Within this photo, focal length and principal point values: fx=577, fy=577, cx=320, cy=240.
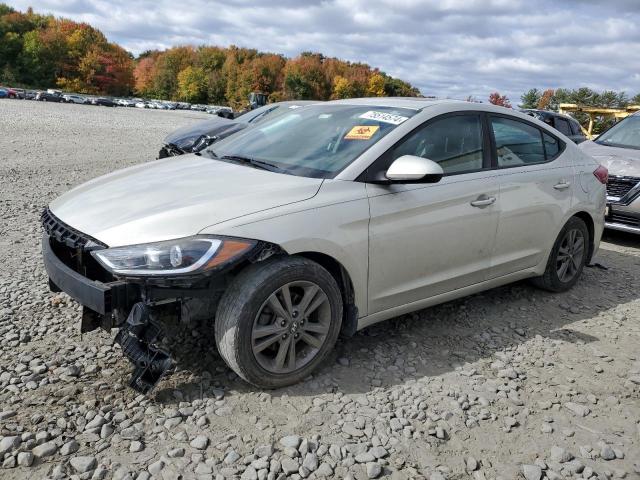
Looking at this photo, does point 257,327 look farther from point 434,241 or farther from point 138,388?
point 434,241

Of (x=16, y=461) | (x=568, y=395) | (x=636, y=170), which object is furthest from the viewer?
(x=636, y=170)

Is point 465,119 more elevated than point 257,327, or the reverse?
point 465,119

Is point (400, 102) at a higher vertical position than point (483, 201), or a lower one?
higher

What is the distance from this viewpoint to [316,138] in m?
3.94

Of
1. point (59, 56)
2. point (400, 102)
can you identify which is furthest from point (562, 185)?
point (59, 56)

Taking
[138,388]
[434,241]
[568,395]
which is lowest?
[568,395]

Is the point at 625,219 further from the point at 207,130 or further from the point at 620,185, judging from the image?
the point at 207,130

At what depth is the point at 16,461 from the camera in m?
2.57

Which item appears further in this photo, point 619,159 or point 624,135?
point 624,135

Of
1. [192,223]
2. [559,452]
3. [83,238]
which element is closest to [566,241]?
Answer: [559,452]

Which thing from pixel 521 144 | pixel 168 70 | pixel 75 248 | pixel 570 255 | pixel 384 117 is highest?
pixel 168 70

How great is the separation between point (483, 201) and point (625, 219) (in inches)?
156

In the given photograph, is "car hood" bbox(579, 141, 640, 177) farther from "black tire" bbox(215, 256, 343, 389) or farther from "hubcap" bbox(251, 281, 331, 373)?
"black tire" bbox(215, 256, 343, 389)

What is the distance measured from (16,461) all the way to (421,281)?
2.48 m
